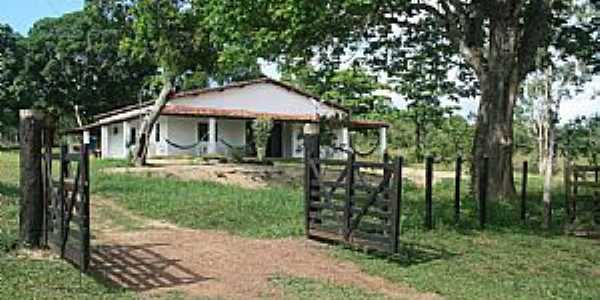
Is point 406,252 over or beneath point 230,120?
beneath

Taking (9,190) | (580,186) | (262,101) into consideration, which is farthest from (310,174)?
(262,101)

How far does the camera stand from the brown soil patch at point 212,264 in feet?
28.1

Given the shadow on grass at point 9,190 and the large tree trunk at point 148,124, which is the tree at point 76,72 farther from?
the shadow on grass at point 9,190

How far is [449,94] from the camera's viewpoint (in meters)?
22.6

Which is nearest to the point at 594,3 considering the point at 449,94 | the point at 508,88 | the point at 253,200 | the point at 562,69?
the point at 508,88

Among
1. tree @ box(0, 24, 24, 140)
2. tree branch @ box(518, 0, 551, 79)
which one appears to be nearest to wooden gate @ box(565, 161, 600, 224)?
tree branch @ box(518, 0, 551, 79)

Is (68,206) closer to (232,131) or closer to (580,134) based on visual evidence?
(580,134)

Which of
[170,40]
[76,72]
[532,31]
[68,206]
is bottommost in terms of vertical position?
[68,206]

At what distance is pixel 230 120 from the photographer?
124 feet

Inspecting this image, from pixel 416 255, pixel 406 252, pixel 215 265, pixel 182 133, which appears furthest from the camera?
pixel 182 133

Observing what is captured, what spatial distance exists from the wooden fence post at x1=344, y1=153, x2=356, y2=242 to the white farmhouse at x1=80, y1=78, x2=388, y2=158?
23235 mm

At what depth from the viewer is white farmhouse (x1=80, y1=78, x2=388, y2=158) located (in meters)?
35.6

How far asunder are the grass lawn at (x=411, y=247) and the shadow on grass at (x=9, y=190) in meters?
0.04

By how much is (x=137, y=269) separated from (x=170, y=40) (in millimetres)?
16535
